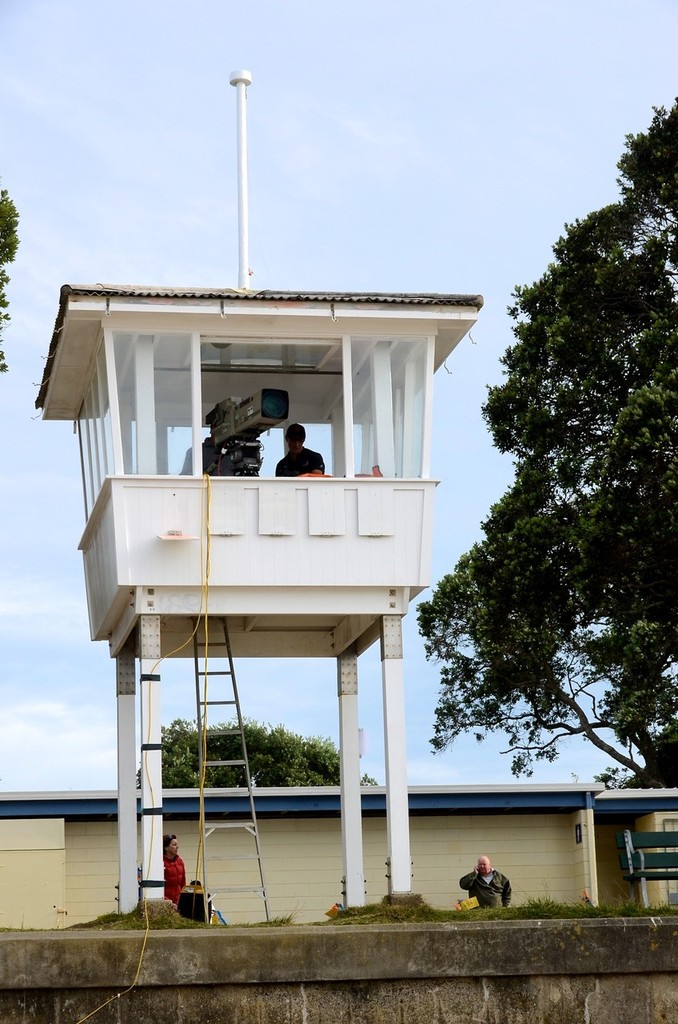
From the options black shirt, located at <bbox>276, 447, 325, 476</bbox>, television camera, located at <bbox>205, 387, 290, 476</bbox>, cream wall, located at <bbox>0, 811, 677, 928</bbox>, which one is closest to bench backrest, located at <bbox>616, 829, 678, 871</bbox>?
black shirt, located at <bbox>276, 447, 325, 476</bbox>

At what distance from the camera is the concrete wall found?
12734mm

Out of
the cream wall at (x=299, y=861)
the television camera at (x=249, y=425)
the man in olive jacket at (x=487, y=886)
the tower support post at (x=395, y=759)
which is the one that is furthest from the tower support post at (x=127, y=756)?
the cream wall at (x=299, y=861)

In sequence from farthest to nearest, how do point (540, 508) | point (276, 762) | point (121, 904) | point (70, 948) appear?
point (276, 762) → point (540, 508) → point (121, 904) → point (70, 948)

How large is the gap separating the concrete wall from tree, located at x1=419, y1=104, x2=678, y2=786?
14611 millimetres

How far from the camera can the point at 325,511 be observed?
17.3 metres

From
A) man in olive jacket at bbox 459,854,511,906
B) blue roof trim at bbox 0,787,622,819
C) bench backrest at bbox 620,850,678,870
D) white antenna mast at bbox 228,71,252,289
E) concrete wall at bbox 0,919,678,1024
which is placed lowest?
concrete wall at bbox 0,919,678,1024

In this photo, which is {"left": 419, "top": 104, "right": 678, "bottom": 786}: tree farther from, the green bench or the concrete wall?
the concrete wall

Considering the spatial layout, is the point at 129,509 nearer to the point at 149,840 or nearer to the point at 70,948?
the point at 149,840

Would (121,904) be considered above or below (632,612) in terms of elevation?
below

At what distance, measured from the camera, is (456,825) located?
28.2m

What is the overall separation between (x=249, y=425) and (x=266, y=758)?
4305 cm

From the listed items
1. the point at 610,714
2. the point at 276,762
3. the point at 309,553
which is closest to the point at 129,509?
the point at 309,553

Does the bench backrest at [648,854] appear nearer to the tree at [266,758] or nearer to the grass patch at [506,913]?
the grass patch at [506,913]

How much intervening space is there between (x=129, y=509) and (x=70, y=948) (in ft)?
18.2
